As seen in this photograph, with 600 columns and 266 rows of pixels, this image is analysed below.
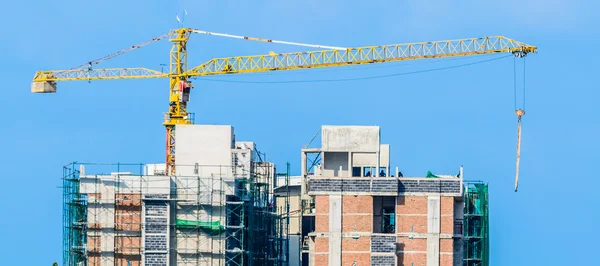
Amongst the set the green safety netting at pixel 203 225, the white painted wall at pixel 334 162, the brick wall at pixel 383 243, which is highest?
the white painted wall at pixel 334 162

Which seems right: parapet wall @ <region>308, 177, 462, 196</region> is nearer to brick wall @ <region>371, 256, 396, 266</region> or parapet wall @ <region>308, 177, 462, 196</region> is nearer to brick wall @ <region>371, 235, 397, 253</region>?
brick wall @ <region>371, 235, 397, 253</region>

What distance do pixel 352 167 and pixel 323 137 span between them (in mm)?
4594

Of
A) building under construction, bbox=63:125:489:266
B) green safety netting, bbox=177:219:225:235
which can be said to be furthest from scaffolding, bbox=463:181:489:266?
green safety netting, bbox=177:219:225:235

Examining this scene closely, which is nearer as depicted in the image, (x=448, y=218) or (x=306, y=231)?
(x=448, y=218)

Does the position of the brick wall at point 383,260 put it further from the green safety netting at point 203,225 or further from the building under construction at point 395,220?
the green safety netting at point 203,225

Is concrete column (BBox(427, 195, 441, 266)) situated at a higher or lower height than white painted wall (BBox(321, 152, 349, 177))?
lower

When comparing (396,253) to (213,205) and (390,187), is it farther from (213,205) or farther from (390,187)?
(213,205)

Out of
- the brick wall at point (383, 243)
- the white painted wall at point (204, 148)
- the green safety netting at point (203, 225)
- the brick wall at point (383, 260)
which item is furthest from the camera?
the white painted wall at point (204, 148)

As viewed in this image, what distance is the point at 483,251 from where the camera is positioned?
183125 millimetres

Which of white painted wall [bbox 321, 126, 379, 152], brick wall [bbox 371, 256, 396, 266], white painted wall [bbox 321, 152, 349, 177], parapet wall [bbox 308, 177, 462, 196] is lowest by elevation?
brick wall [bbox 371, 256, 396, 266]

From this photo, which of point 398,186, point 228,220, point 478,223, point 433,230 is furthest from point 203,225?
point 478,223

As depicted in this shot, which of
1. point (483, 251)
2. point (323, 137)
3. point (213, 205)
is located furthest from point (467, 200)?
point (213, 205)

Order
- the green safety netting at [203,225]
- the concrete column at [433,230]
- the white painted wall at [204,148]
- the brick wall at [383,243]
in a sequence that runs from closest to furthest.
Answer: the brick wall at [383,243]
the concrete column at [433,230]
the green safety netting at [203,225]
the white painted wall at [204,148]

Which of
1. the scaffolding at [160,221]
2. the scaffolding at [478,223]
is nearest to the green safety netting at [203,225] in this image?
the scaffolding at [160,221]
